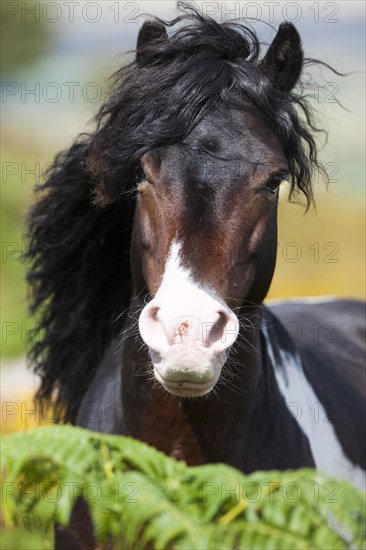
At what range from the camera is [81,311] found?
178 inches

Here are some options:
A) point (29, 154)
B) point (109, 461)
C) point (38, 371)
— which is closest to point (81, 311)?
point (38, 371)

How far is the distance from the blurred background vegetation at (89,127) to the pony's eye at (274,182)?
46 cm

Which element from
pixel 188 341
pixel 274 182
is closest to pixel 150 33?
pixel 274 182

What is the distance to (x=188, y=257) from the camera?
3.19 m

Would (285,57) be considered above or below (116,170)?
above

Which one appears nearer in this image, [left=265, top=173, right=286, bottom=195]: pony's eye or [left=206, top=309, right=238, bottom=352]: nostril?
[left=206, top=309, right=238, bottom=352]: nostril

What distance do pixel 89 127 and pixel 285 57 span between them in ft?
3.44

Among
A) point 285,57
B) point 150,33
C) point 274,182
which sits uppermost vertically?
point 150,33

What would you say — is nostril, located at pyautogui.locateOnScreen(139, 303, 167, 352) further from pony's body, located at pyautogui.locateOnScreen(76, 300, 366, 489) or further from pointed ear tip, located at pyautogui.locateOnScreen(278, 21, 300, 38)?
pointed ear tip, located at pyautogui.locateOnScreen(278, 21, 300, 38)

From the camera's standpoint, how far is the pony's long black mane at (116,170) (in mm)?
3639

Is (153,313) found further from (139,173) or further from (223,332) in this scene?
(139,173)

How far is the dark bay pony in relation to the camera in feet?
10.6

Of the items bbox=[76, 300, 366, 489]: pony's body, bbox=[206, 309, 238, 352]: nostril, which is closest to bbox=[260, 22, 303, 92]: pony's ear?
bbox=[76, 300, 366, 489]: pony's body

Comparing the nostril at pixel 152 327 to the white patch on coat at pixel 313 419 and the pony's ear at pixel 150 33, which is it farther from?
the pony's ear at pixel 150 33
